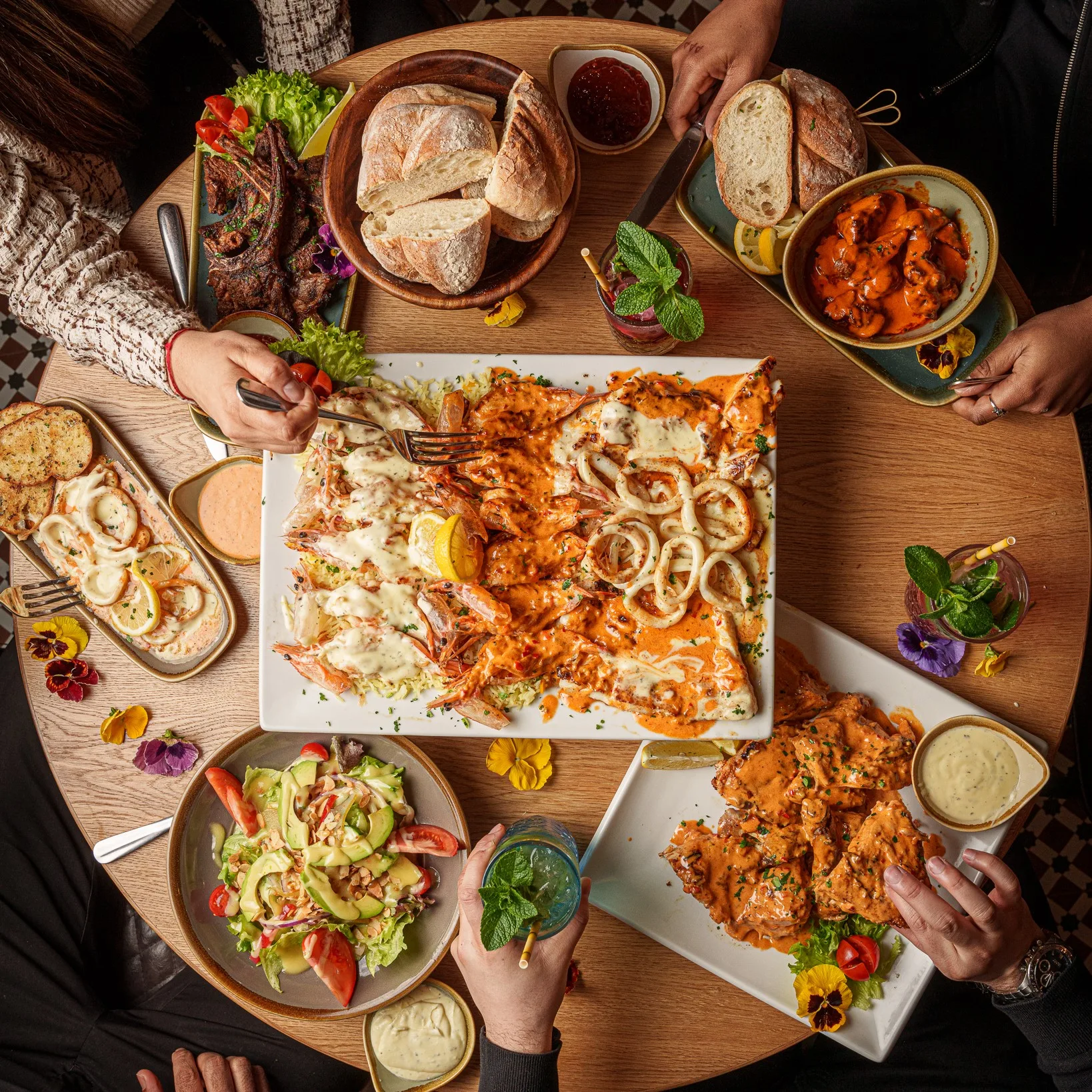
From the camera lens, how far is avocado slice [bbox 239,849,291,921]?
2.55m

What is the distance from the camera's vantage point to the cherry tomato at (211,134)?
2.53m

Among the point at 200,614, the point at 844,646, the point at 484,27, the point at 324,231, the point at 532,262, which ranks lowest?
the point at 844,646

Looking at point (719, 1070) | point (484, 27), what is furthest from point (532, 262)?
point (719, 1070)

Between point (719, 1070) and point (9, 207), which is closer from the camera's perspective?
point (9, 207)

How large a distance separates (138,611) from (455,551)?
1166 millimetres

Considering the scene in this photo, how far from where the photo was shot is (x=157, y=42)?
3031 mm

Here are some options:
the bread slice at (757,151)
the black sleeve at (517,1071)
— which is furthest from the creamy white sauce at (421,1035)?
the bread slice at (757,151)

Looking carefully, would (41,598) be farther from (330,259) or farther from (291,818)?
(330,259)

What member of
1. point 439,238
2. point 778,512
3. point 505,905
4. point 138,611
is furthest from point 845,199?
point 138,611

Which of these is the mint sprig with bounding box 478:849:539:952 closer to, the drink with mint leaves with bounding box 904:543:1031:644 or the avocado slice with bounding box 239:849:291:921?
the avocado slice with bounding box 239:849:291:921

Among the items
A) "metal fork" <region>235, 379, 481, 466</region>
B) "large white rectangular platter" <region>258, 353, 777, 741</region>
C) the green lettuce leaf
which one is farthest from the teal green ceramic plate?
the green lettuce leaf

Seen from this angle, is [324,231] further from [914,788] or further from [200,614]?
[914,788]

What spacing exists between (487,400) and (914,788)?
170 centimetres

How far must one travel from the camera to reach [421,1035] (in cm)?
256
